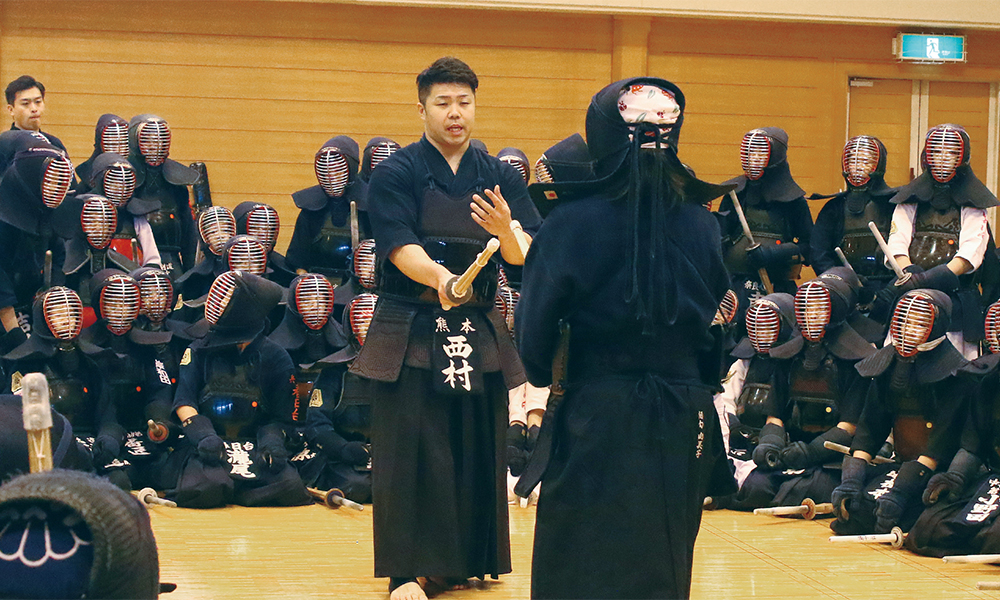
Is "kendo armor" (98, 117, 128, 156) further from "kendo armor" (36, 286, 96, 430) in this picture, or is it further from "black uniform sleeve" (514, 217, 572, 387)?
"black uniform sleeve" (514, 217, 572, 387)

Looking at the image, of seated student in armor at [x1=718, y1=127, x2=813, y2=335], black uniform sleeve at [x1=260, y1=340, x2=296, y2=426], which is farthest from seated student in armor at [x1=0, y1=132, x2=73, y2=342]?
seated student in armor at [x1=718, y1=127, x2=813, y2=335]

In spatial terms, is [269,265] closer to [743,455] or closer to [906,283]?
[743,455]

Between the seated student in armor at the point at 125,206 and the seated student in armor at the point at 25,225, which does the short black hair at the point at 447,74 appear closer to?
the seated student in armor at the point at 25,225

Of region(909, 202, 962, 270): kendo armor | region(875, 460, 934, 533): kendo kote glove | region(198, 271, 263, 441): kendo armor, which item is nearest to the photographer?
region(875, 460, 934, 533): kendo kote glove

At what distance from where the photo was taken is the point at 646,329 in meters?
2.83

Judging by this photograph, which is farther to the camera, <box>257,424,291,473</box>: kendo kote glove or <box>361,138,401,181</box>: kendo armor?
<box>361,138,401,181</box>: kendo armor

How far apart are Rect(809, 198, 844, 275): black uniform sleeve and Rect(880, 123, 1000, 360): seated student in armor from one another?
0.50 meters

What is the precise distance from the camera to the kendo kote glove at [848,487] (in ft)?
18.2

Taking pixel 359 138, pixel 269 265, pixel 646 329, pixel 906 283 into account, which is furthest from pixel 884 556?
pixel 359 138

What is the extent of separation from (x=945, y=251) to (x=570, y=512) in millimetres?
4762

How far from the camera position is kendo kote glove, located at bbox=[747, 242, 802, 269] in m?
7.42

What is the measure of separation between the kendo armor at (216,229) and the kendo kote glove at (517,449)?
6.60 feet

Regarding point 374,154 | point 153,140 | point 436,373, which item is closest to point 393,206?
point 436,373

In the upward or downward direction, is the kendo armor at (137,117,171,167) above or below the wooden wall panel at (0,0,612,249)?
below
